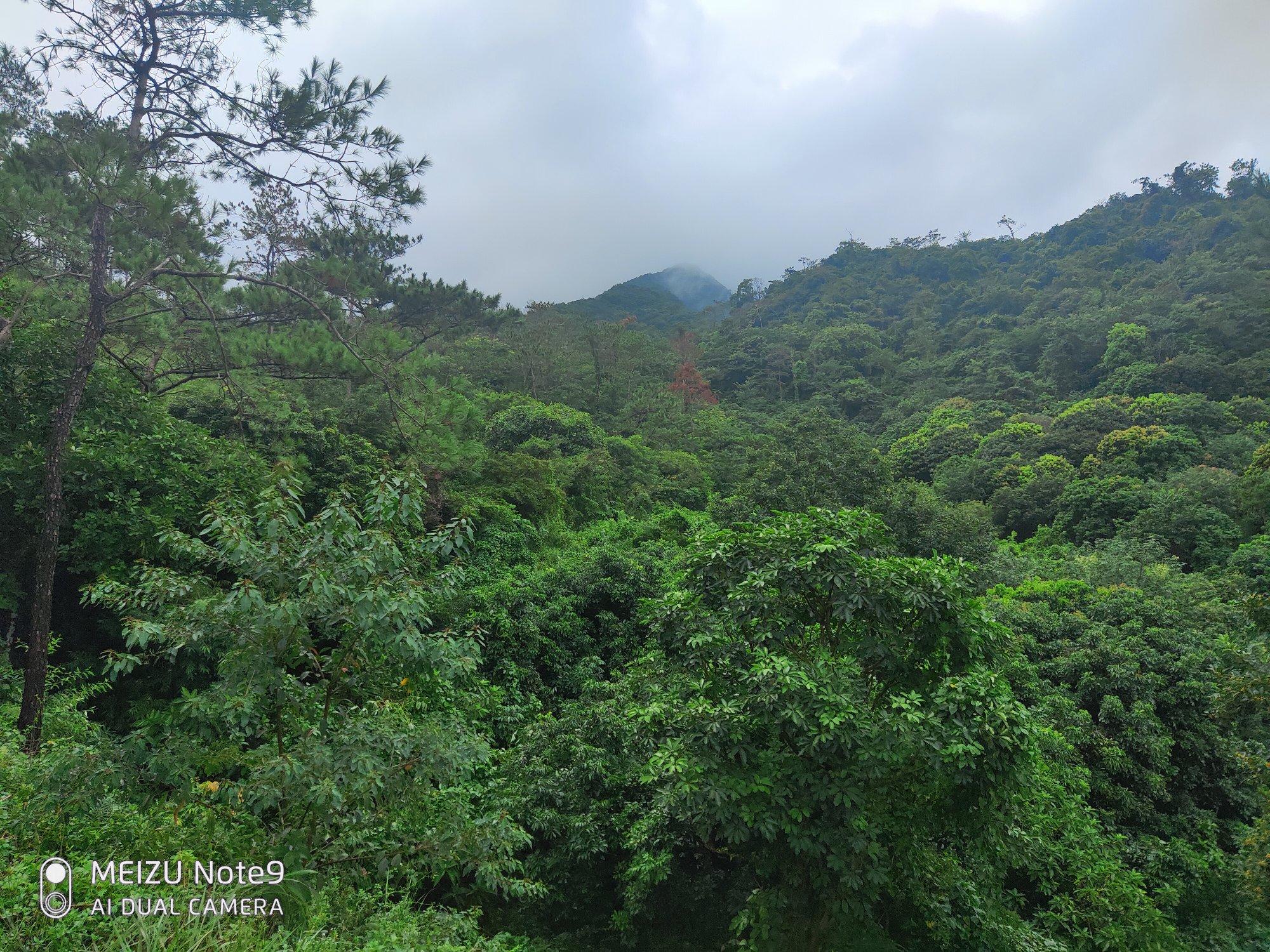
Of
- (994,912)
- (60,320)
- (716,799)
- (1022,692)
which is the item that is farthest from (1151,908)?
(60,320)

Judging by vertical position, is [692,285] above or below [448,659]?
above

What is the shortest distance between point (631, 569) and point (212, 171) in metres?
8.18

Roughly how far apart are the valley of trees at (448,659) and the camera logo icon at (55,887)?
5 cm

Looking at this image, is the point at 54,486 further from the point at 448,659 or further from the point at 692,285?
the point at 692,285

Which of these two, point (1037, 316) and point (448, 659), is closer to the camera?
point (448, 659)

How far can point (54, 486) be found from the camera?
6195 millimetres

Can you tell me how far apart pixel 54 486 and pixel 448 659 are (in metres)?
4.86

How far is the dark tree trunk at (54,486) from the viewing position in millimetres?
5887

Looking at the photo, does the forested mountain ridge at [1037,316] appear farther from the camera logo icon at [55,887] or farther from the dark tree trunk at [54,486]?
the camera logo icon at [55,887]

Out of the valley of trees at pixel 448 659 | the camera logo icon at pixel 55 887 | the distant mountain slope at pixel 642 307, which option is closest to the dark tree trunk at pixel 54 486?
the valley of trees at pixel 448 659

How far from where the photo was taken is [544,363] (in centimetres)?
2789

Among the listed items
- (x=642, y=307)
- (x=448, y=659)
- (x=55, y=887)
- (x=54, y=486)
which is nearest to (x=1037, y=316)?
(x=642, y=307)

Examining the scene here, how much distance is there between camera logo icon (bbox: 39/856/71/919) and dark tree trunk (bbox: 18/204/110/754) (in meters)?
3.27

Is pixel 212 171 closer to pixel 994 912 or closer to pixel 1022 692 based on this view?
pixel 994 912
